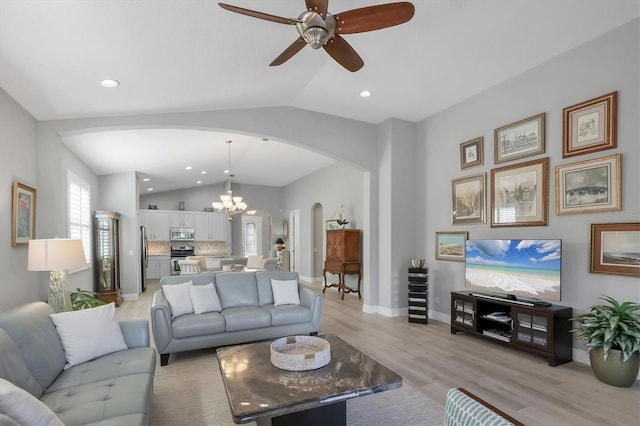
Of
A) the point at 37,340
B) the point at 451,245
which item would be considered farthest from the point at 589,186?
the point at 37,340

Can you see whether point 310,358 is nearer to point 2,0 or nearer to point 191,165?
point 2,0

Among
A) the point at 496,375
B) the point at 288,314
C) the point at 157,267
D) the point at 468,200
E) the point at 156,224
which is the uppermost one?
the point at 468,200

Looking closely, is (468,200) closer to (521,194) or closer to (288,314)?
(521,194)

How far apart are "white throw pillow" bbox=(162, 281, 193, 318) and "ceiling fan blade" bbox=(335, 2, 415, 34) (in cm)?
331

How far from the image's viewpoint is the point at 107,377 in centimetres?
229

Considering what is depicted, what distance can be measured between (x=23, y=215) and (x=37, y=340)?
5.44 ft

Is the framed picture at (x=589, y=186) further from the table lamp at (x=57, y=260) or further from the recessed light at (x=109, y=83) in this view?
the table lamp at (x=57, y=260)

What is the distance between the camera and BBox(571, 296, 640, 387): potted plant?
296cm

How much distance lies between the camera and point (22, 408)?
132cm

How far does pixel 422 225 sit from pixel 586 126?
2.69 meters

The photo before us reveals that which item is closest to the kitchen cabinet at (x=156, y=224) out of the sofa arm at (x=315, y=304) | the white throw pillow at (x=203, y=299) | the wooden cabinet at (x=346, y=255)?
the wooden cabinet at (x=346, y=255)

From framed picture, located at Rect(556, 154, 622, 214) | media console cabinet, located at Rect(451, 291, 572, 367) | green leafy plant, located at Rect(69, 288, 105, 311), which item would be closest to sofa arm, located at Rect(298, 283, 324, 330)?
media console cabinet, located at Rect(451, 291, 572, 367)

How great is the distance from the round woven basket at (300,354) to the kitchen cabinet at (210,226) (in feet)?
29.9

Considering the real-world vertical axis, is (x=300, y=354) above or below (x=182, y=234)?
below
